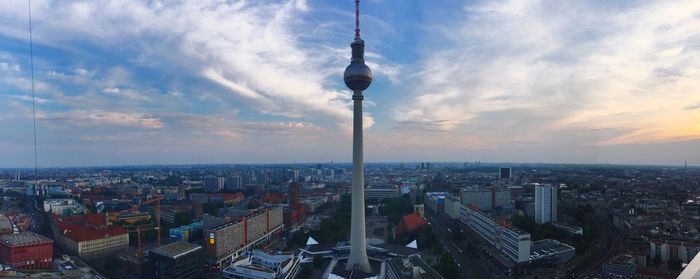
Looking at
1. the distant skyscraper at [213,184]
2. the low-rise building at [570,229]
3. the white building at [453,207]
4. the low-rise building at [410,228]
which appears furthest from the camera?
the distant skyscraper at [213,184]

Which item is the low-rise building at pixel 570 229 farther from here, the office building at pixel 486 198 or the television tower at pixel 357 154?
the television tower at pixel 357 154

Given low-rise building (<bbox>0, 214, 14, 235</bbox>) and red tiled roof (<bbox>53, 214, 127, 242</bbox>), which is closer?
red tiled roof (<bbox>53, 214, 127, 242</bbox>)

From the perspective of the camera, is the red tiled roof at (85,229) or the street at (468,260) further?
the red tiled roof at (85,229)

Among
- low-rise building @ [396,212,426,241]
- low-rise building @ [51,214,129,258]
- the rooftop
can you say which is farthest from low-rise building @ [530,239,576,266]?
low-rise building @ [51,214,129,258]

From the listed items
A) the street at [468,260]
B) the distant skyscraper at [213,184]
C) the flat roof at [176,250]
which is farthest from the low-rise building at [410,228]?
the distant skyscraper at [213,184]

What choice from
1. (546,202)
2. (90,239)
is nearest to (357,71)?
(90,239)

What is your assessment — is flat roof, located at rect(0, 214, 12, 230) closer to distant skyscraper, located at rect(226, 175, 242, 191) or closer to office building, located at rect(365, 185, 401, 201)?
distant skyscraper, located at rect(226, 175, 242, 191)
